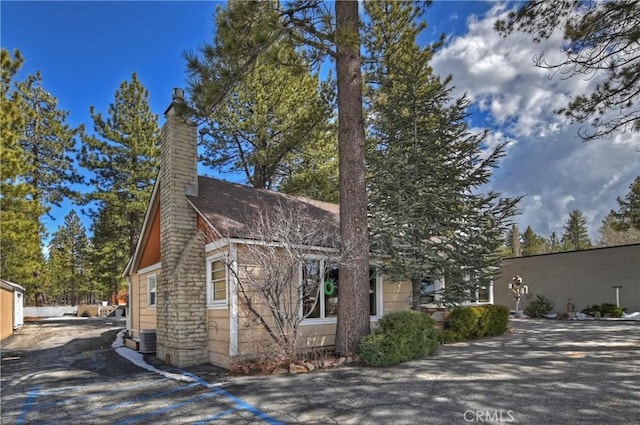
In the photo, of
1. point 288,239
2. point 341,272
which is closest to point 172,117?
point 288,239

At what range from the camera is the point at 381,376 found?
22.5 ft

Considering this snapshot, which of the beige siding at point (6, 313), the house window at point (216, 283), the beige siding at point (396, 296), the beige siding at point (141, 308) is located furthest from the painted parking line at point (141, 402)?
the beige siding at point (6, 313)

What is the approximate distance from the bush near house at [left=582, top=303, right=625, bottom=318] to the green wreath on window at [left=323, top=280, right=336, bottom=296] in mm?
13986

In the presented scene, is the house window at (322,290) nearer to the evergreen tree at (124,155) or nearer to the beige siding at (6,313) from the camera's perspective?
the beige siding at (6,313)

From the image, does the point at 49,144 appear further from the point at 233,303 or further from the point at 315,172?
the point at 233,303

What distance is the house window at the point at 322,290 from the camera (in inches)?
351

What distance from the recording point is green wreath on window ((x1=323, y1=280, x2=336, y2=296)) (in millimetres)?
10164

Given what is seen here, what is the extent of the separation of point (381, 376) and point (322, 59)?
23.8ft

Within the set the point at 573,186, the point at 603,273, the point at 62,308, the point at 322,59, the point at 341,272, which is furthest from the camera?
the point at 573,186

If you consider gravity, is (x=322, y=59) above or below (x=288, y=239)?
above

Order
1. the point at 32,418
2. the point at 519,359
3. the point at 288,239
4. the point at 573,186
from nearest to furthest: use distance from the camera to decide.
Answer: the point at 32,418, the point at 519,359, the point at 288,239, the point at 573,186

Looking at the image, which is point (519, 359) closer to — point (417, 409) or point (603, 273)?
point (417, 409)

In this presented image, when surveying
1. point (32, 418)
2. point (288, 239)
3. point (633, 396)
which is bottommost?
point (32, 418)

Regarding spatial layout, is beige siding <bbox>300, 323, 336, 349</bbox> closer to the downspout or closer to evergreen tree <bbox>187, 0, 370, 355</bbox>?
evergreen tree <bbox>187, 0, 370, 355</bbox>
